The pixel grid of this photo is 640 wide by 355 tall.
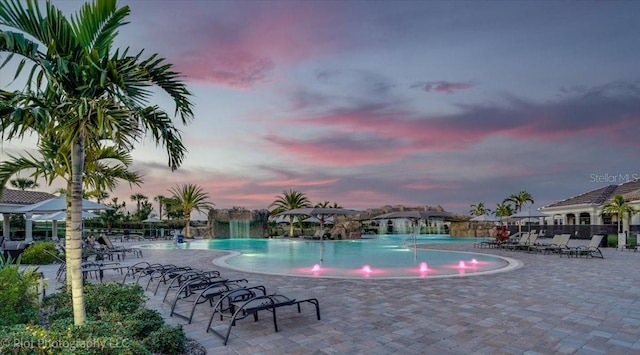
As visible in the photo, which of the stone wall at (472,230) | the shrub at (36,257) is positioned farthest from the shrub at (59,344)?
the stone wall at (472,230)

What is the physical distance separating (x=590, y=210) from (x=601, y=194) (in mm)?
3195

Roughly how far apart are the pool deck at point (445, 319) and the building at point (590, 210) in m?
25.4

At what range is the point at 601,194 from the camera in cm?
3762

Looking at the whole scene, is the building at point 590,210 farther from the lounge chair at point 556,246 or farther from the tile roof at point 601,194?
the lounge chair at point 556,246

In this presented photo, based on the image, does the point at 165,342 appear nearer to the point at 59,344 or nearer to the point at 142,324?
the point at 142,324

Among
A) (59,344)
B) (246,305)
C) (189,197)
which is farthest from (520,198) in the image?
(59,344)

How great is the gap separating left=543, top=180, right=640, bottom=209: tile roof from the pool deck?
3339 centimetres

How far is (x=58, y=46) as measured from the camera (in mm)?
4203

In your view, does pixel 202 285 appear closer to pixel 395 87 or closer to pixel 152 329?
pixel 152 329

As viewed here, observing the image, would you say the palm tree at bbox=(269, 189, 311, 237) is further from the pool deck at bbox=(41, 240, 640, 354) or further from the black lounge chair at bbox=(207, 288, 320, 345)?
the black lounge chair at bbox=(207, 288, 320, 345)

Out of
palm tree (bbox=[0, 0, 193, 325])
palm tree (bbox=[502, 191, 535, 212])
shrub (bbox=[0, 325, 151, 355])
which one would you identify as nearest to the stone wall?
palm tree (bbox=[502, 191, 535, 212])

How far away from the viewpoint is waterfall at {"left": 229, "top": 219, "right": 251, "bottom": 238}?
125 ft

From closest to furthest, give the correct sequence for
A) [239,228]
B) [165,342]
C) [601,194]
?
1. [165,342]
2. [601,194]
3. [239,228]

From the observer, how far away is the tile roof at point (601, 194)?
36.0m
